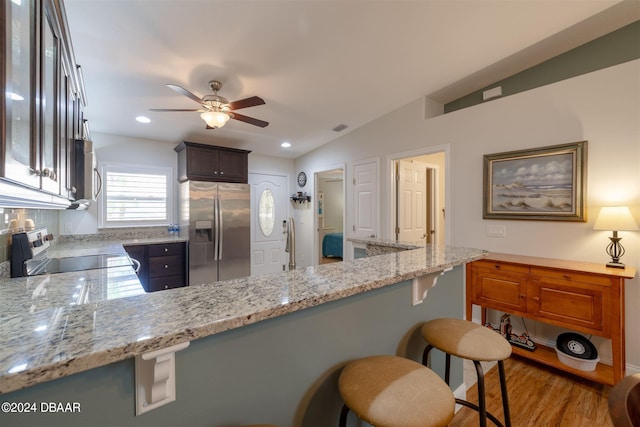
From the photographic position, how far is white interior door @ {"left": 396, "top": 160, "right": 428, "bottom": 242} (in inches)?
156

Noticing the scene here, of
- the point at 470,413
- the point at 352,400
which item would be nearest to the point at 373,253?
the point at 470,413

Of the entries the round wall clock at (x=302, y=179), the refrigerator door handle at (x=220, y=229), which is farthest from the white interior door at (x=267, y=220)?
the refrigerator door handle at (x=220, y=229)

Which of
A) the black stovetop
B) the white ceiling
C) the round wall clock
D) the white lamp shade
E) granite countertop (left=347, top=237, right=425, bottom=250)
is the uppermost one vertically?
the white ceiling

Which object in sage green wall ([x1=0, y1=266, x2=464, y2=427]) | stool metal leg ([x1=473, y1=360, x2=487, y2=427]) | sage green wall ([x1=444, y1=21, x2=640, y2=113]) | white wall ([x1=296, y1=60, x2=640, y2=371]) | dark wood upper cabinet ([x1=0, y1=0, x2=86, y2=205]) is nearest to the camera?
sage green wall ([x1=0, y1=266, x2=464, y2=427])

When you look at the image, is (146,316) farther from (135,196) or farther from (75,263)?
(135,196)

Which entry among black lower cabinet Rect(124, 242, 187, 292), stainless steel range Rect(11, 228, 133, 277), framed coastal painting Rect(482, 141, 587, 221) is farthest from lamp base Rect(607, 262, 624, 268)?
black lower cabinet Rect(124, 242, 187, 292)

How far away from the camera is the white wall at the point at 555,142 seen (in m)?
2.22

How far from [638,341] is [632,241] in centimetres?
80

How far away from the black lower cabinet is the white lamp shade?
4.63 meters

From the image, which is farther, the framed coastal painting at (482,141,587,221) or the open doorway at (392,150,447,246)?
the open doorway at (392,150,447,246)

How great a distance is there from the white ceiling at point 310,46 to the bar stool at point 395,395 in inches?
90.7

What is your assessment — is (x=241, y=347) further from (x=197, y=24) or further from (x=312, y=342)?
(x=197, y=24)

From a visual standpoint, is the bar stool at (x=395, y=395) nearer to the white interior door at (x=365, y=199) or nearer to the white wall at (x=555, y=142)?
the white wall at (x=555, y=142)

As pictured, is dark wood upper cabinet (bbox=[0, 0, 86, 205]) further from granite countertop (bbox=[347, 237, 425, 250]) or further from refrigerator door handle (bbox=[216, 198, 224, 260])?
refrigerator door handle (bbox=[216, 198, 224, 260])
